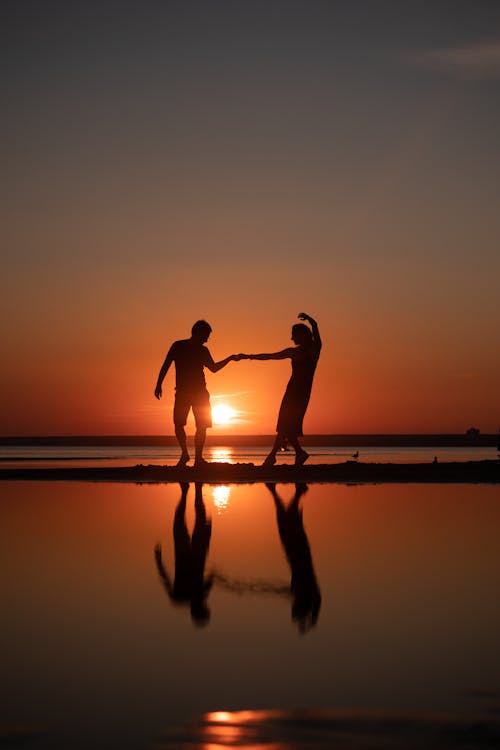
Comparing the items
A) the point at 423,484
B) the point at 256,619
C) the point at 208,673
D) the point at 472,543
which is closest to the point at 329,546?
the point at 472,543

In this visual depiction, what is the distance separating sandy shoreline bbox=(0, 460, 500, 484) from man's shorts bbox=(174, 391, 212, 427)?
1576 millimetres

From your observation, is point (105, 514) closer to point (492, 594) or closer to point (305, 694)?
point (492, 594)

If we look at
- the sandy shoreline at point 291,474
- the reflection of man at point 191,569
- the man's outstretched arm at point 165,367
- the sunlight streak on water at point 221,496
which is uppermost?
the man's outstretched arm at point 165,367

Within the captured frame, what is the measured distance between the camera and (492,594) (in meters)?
6.57

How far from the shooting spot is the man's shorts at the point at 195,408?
2131cm

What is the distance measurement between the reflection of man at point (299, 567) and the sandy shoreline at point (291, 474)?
7504 millimetres

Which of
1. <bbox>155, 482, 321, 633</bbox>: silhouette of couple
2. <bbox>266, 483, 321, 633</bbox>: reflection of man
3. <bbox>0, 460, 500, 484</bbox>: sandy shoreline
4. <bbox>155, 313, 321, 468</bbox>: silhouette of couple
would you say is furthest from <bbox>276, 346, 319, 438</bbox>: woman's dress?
<bbox>155, 482, 321, 633</bbox>: silhouette of couple

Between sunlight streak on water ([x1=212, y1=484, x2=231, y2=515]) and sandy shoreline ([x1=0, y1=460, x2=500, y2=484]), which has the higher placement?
sandy shoreline ([x1=0, y1=460, x2=500, y2=484])

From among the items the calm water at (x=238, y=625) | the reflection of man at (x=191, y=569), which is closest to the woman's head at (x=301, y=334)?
the reflection of man at (x=191, y=569)

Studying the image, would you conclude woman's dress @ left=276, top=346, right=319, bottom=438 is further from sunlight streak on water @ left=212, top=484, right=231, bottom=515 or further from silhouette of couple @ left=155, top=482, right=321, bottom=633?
silhouette of couple @ left=155, top=482, right=321, bottom=633

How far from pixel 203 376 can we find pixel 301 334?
8.01 ft

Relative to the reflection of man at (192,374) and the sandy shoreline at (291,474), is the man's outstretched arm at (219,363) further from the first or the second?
the sandy shoreline at (291,474)

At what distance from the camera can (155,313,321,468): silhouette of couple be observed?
2117cm

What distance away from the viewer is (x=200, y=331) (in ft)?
69.1
